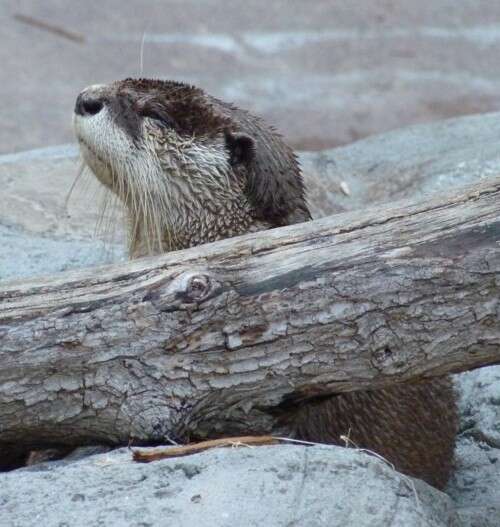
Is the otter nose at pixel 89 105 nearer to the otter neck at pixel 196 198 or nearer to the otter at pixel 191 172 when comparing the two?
the otter at pixel 191 172

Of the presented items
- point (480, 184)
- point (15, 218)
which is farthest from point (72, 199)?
point (480, 184)

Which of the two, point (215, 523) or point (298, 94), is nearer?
point (215, 523)

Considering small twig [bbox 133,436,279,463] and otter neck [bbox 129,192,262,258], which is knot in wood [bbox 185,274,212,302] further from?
otter neck [bbox 129,192,262,258]

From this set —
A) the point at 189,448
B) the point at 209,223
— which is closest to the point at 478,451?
the point at 209,223

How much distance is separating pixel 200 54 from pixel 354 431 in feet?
19.9

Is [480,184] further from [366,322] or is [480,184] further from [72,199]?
[72,199]

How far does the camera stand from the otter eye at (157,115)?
368 centimetres

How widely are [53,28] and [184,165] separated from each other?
581 cm

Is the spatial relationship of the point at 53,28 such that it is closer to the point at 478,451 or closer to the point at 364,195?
the point at 364,195

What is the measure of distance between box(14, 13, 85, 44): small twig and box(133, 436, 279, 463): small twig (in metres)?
6.74

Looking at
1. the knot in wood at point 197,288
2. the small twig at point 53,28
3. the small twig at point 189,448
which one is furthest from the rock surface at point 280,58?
the small twig at point 189,448

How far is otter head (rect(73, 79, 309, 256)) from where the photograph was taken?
3658 millimetres

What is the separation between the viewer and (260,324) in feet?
9.31

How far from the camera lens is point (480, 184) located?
9.74 ft
